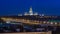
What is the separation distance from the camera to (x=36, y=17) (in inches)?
68.8

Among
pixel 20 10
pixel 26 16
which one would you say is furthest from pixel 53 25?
pixel 20 10

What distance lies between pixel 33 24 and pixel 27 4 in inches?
→ 11.7

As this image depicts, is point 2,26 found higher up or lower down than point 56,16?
lower down

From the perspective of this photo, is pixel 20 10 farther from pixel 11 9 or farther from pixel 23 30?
pixel 23 30

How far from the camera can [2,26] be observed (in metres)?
1.72

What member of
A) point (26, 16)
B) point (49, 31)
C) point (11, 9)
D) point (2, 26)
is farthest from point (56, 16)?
point (2, 26)

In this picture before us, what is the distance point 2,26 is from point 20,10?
1.11ft

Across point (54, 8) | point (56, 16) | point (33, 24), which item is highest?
point (54, 8)

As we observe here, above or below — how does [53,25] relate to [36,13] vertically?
below

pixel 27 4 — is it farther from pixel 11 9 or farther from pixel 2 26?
pixel 2 26

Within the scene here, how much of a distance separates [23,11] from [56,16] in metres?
0.47

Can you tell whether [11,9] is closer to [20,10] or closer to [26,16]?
[20,10]

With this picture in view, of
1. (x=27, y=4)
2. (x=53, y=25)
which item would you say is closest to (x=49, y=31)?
(x=53, y=25)

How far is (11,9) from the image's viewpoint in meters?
1.71
